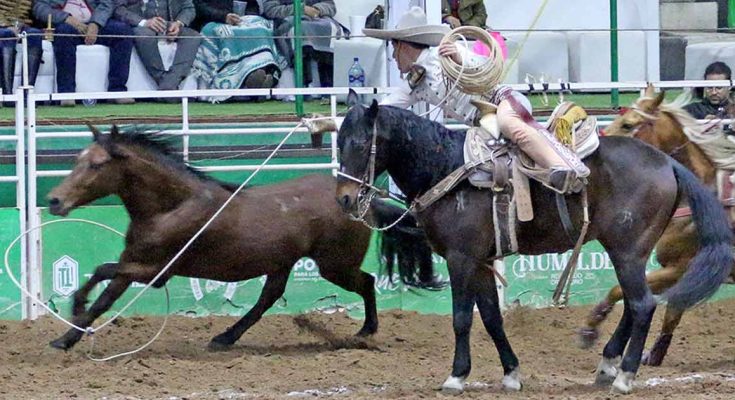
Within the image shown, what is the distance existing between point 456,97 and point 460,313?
1178 millimetres

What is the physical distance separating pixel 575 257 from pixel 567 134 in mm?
652

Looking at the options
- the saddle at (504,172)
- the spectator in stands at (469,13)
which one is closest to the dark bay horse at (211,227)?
the saddle at (504,172)

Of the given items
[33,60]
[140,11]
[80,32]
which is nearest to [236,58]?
[140,11]

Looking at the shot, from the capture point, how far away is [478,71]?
6.96 meters

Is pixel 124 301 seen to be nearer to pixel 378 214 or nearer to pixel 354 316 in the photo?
pixel 354 316

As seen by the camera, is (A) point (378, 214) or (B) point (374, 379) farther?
(A) point (378, 214)

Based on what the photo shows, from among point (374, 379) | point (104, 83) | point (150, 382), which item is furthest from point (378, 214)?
point (104, 83)

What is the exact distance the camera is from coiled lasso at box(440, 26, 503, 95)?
6.95 metres

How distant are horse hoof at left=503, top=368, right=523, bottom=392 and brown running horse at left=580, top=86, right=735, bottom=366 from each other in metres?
0.86

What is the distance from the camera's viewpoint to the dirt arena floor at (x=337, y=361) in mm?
7023

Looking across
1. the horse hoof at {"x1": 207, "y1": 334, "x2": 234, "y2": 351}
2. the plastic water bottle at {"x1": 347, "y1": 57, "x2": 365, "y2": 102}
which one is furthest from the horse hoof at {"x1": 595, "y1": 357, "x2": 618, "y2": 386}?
the plastic water bottle at {"x1": 347, "y1": 57, "x2": 365, "y2": 102}

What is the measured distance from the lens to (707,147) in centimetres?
804

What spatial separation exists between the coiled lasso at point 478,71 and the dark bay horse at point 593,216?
0.27 m

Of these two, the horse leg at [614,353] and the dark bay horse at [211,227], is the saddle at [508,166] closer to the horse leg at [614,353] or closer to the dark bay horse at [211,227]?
the horse leg at [614,353]
